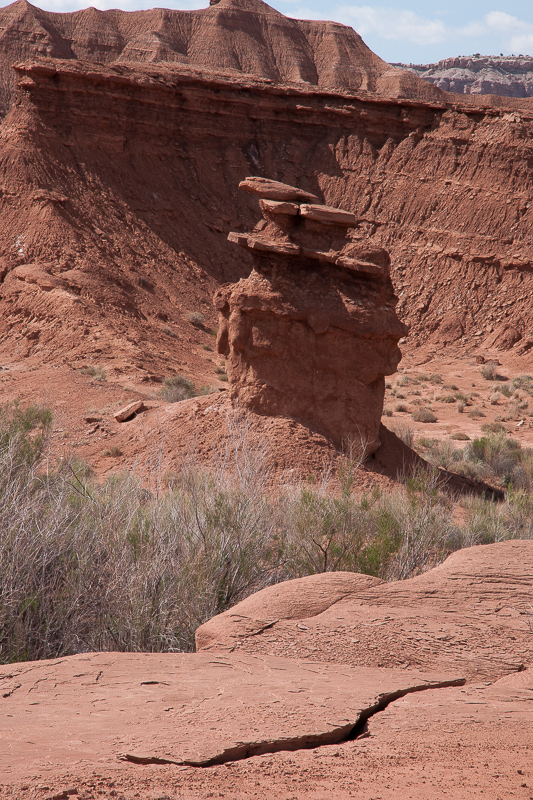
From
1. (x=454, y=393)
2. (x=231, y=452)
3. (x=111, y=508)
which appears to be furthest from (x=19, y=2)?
(x=111, y=508)

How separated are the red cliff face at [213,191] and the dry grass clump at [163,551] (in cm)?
1315

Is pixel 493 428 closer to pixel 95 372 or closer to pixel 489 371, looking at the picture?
pixel 489 371

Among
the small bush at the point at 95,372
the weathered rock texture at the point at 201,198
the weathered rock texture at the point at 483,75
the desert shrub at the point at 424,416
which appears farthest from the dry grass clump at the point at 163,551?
the weathered rock texture at the point at 483,75

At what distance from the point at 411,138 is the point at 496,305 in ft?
28.7

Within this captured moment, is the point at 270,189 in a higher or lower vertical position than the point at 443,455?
higher

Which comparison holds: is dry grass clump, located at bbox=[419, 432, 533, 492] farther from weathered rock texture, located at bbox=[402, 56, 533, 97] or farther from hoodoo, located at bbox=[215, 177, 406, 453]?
weathered rock texture, located at bbox=[402, 56, 533, 97]

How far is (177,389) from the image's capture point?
51.6 feet

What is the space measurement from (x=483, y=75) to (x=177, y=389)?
10803 centimetres

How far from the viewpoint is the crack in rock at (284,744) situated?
210 centimetres

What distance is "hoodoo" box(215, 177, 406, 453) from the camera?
31.8ft

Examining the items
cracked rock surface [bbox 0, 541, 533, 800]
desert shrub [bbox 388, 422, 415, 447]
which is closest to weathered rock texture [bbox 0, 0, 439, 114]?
desert shrub [bbox 388, 422, 415, 447]

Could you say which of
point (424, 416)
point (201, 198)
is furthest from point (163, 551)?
point (201, 198)

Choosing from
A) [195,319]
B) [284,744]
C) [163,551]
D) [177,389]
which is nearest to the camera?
[284,744]

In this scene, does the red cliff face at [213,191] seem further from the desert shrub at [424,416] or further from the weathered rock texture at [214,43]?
the weathered rock texture at [214,43]
